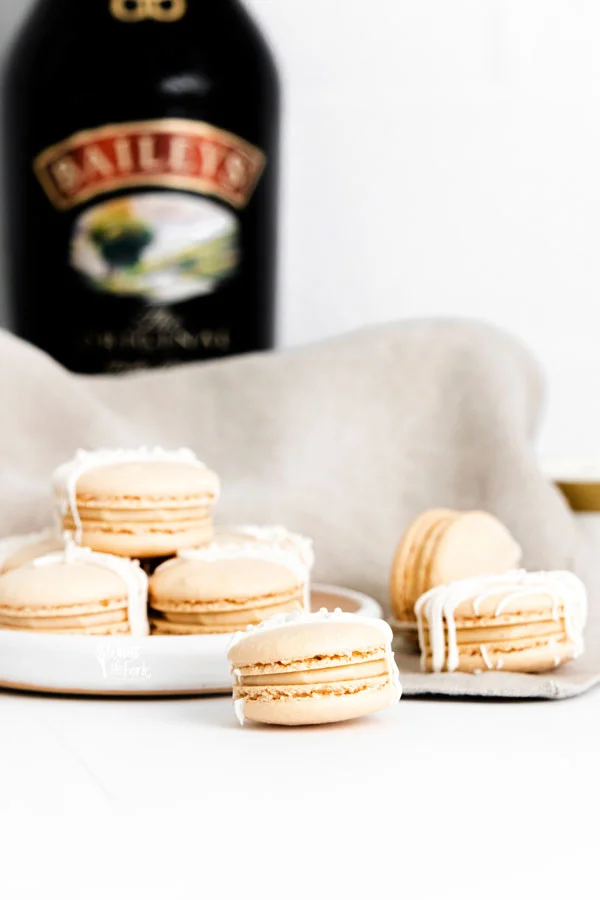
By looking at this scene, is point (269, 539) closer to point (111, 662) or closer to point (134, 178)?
point (111, 662)

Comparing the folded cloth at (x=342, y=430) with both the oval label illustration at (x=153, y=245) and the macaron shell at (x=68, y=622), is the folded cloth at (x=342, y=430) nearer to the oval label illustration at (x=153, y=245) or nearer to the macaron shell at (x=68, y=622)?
the oval label illustration at (x=153, y=245)

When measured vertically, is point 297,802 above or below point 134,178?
below

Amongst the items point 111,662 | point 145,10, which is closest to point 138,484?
point 111,662

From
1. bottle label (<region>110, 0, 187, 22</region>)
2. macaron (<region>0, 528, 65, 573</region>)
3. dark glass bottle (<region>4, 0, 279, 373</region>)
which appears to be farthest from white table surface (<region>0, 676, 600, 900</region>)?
bottle label (<region>110, 0, 187, 22</region>)

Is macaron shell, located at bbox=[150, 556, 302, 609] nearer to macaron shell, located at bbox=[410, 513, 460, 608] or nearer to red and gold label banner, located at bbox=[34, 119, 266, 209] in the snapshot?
macaron shell, located at bbox=[410, 513, 460, 608]

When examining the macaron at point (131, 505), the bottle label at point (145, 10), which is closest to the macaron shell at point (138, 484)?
the macaron at point (131, 505)

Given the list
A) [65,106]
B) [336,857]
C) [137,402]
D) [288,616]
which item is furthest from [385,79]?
[336,857]
